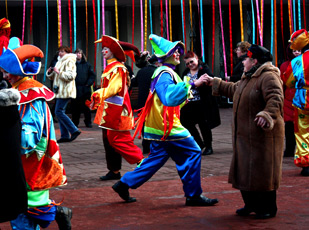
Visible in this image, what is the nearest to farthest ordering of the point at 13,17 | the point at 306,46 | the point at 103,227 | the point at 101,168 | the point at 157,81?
the point at 103,227 < the point at 157,81 < the point at 306,46 < the point at 101,168 < the point at 13,17

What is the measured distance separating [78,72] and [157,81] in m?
8.00

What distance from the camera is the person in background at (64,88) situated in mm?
12406

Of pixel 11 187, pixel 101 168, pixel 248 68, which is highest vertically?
pixel 248 68

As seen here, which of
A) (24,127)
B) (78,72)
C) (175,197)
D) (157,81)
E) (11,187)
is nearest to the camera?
(11,187)

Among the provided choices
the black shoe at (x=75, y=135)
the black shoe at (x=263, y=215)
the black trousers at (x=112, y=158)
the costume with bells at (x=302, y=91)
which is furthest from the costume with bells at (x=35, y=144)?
the black shoe at (x=75, y=135)

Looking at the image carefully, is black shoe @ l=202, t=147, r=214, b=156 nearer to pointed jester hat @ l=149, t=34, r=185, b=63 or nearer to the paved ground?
the paved ground

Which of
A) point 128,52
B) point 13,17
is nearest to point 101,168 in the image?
point 128,52

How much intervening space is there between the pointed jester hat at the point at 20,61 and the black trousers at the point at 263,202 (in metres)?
2.38

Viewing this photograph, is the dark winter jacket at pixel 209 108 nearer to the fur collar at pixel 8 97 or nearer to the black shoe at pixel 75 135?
the black shoe at pixel 75 135

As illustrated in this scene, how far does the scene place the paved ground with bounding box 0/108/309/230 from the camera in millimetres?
5945

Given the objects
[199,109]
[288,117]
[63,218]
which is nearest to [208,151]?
[199,109]

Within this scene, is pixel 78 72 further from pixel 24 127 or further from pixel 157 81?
pixel 24 127

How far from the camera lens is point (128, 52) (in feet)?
27.6

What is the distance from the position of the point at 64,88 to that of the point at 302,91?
5660 millimetres
